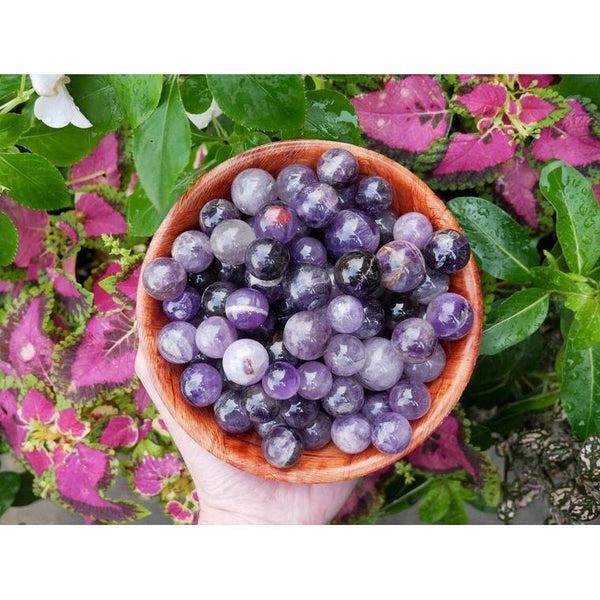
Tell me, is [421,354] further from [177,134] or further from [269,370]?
[177,134]

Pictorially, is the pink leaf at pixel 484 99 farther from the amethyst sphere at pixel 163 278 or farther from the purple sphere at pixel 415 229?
the amethyst sphere at pixel 163 278

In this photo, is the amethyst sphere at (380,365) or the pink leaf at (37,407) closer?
the amethyst sphere at (380,365)

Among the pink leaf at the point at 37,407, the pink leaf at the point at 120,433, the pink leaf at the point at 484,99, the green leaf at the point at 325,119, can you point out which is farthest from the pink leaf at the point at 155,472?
the pink leaf at the point at 484,99

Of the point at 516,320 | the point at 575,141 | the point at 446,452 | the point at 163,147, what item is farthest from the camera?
the point at 446,452

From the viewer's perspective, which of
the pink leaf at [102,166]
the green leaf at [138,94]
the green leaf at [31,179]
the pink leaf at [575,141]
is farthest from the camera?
the pink leaf at [102,166]

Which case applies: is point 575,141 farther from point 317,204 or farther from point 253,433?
point 253,433

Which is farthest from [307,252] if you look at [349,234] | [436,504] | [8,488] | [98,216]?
[8,488]

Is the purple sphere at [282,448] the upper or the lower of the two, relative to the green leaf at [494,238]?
lower
